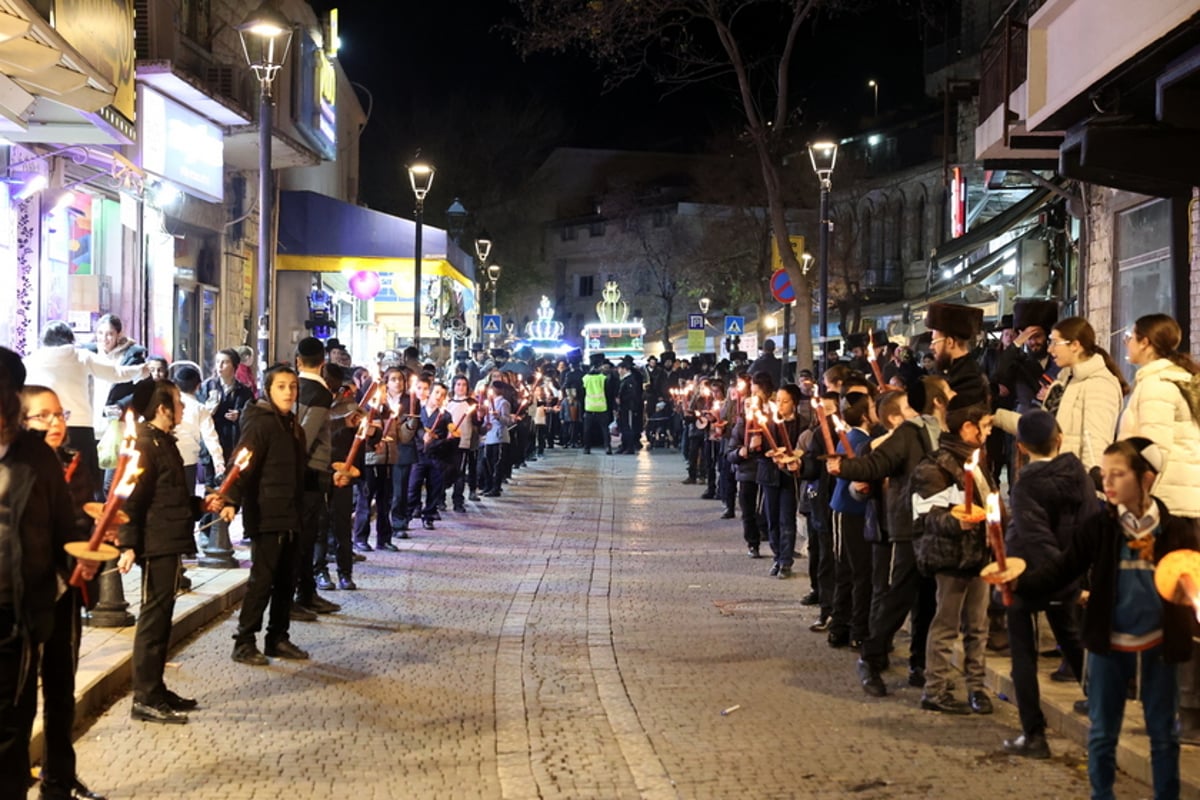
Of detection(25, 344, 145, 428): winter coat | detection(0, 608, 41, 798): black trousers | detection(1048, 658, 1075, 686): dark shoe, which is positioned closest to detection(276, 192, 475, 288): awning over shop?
detection(25, 344, 145, 428): winter coat

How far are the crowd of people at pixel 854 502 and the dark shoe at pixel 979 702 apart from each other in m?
0.02

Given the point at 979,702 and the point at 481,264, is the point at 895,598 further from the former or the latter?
the point at 481,264

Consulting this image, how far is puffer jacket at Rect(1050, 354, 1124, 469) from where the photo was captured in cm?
858

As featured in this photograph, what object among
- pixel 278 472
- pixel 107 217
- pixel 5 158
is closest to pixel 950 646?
pixel 278 472

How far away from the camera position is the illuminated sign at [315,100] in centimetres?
2459

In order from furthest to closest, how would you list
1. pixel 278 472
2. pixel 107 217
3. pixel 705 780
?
1. pixel 107 217
2. pixel 278 472
3. pixel 705 780

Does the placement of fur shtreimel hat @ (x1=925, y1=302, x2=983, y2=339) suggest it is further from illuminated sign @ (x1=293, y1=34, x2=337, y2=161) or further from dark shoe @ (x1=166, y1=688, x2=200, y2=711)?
illuminated sign @ (x1=293, y1=34, x2=337, y2=161)

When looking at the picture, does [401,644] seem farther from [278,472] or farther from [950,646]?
[950,646]

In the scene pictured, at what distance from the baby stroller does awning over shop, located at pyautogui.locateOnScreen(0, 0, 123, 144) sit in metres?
20.9

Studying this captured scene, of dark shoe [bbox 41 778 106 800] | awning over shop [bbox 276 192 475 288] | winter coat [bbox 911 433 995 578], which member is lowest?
dark shoe [bbox 41 778 106 800]

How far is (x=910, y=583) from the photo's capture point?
859 centimetres

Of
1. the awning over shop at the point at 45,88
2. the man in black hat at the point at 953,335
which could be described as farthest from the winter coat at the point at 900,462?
the awning over shop at the point at 45,88

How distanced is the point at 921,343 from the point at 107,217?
11.6m

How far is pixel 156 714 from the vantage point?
769 cm
